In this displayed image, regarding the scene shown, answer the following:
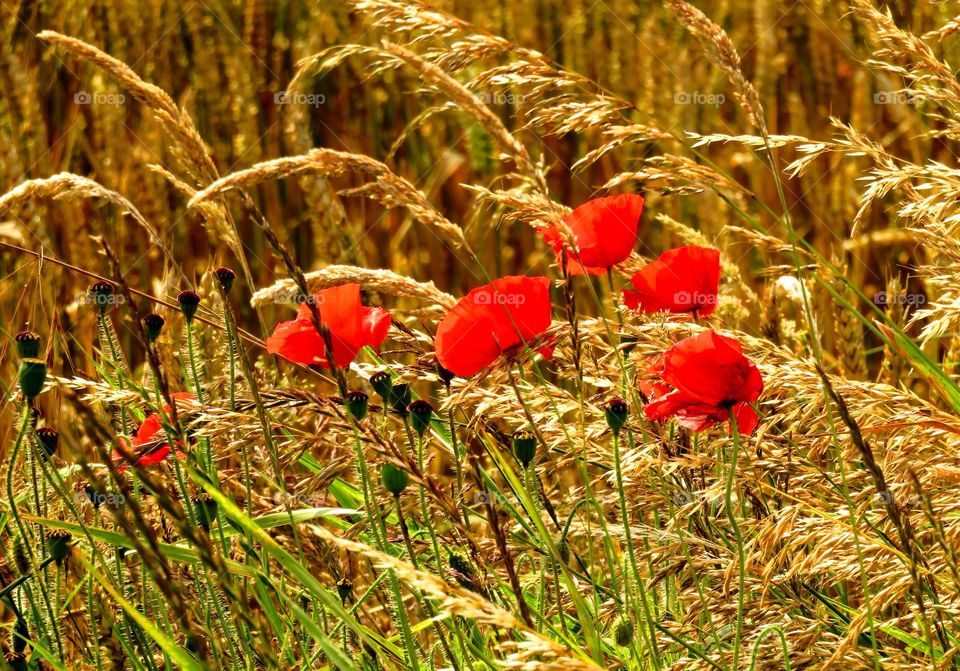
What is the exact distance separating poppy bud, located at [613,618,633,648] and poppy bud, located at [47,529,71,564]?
0.63 m

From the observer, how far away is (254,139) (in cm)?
314

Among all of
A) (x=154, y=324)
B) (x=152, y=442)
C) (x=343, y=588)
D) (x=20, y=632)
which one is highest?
(x=154, y=324)

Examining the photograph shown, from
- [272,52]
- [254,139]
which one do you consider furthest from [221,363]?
[272,52]

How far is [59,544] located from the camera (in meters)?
1.30

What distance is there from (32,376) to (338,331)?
0.33 metres

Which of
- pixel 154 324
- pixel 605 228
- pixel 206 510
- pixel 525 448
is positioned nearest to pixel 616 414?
pixel 525 448

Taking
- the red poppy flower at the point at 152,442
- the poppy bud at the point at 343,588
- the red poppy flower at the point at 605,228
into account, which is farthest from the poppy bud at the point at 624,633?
the red poppy flower at the point at 152,442

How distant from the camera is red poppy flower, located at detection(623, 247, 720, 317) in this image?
1.36 meters

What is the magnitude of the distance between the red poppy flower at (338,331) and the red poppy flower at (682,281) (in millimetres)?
332

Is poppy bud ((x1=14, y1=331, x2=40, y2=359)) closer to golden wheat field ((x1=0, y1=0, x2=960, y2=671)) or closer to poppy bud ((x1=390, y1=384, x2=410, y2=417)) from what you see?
golden wheat field ((x1=0, y1=0, x2=960, y2=671))

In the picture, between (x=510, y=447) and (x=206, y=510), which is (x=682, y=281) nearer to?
(x=510, y=447)

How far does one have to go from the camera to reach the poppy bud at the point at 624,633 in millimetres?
1218

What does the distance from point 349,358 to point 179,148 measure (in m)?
0.29

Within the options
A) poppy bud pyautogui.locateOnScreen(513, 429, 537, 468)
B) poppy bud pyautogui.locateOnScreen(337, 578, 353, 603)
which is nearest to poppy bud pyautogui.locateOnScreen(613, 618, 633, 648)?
poppy bud pyautogui.locateOnScreen(513, 429, 537, 468)
